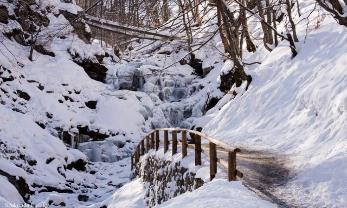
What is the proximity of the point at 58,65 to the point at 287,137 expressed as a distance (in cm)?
1799

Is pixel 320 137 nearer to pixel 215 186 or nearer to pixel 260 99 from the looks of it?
pixel 215 186

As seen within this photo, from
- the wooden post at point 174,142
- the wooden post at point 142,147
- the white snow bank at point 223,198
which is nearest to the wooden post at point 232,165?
the white snow bank at point 223,198

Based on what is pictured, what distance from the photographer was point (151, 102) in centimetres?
2797

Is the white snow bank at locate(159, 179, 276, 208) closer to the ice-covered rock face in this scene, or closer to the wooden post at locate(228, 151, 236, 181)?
the wooden post at locate(228, 151, 236, 181)

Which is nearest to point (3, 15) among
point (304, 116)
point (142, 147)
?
point (142, 147)

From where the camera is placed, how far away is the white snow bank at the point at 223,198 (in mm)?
5445

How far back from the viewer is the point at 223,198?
5711 millimetres

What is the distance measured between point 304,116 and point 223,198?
7164 mm

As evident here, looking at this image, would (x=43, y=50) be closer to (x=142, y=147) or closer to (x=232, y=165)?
(x=142, y=147)

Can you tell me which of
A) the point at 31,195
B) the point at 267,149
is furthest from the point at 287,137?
the point at 31,195

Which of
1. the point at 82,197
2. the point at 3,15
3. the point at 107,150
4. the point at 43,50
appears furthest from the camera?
the point at 43,50

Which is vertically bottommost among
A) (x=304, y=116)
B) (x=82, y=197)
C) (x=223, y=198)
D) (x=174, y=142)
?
(x=82, y=197)

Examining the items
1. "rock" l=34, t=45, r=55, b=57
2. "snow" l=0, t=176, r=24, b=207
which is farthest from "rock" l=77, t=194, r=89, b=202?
"rock" l=34, t=45, r=55, b=57

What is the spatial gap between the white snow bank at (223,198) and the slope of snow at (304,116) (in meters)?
0.93
